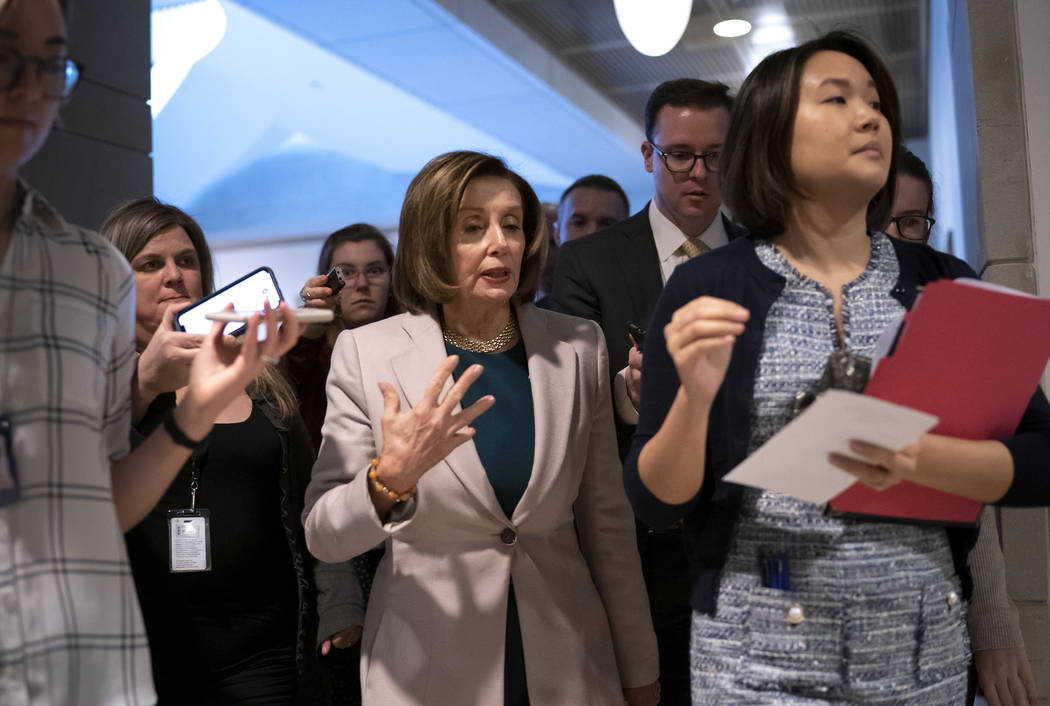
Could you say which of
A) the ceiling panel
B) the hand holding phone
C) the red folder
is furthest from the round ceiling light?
the red folder

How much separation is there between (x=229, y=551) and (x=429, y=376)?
65 cm

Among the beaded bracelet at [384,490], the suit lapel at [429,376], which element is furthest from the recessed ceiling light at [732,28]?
the beaded bracelet at [384,490]

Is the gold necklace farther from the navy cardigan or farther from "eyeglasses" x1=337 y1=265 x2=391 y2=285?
"eyeglasses" x1=337 y1=265 x2=391 y2=285

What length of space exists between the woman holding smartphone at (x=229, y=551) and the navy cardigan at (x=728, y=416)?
1008mm

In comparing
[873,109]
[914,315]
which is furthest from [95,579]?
[873,109]

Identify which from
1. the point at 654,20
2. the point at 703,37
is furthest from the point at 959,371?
the point at 703,37

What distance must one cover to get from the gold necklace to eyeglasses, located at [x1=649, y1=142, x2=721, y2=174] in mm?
836

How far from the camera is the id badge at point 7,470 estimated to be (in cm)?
115

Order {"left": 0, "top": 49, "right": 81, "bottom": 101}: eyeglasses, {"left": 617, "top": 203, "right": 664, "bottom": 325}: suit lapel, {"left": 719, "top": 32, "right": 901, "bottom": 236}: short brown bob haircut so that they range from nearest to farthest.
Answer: {"left": 0, "top": 49, "right": 81, "bottom": 101}: eyeglasses < {"left": 719, "top": 32, "right": 901, "bottom": 236}: short brown bob haircut < {"left": 617, "top": 203, "right": 664, "bottom": 325}: suit lapel

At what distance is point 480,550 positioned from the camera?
79.7 inches

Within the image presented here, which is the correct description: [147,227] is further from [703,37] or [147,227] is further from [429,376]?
[703,37]

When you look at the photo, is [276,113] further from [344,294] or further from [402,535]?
[402,535]

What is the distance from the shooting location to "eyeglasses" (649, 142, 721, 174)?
280 centimetres

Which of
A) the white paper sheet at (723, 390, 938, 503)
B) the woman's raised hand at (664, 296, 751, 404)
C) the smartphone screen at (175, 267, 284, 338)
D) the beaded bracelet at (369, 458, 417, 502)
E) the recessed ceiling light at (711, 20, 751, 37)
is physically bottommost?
the beaded bracelet at (369, 458, 417, 502)
